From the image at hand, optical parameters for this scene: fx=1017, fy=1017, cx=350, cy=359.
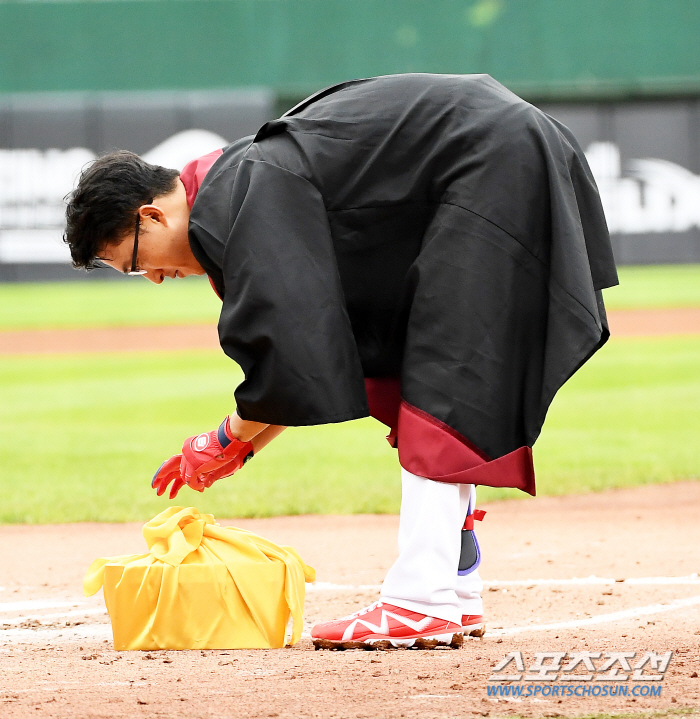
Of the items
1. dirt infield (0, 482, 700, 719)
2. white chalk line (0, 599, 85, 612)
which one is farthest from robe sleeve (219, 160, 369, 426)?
white chalk line (0, 599, 85, 612)

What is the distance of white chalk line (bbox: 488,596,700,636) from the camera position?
2932mm

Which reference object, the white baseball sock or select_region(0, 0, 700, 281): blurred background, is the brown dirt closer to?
select_region(0, 0, 700, 281): blurred background

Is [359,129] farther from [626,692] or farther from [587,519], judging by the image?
[587,519]

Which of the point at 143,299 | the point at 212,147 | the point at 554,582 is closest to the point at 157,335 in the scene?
the point at 143,299

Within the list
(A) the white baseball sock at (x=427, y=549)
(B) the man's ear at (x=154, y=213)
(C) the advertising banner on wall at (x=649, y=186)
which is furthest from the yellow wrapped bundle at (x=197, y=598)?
(C) the advertising banner on wall at (x=649, y=186)

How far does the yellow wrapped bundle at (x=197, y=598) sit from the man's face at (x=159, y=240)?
29.4 inches

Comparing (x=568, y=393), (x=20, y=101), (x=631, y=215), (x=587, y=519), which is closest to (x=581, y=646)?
(x=587, y=519)

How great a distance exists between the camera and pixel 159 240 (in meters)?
2.60

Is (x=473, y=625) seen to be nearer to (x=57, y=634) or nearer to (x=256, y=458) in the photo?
(x=57, y=634)

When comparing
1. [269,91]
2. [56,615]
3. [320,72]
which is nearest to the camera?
[56,615]

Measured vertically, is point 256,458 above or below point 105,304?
above

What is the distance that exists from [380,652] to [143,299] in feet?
52.7

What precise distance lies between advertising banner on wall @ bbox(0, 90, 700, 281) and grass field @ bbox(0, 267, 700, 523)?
4536 millimetres

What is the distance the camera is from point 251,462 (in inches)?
284
